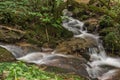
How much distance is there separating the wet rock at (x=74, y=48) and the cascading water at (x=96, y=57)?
0.31 meters

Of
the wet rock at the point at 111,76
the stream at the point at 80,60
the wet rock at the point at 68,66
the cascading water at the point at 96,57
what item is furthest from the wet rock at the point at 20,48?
Answer: the wet rock at the point at 111,76

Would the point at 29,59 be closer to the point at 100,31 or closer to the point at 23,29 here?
the point at 23,29

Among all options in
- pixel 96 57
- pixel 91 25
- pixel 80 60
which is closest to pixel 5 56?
pixel 80 60

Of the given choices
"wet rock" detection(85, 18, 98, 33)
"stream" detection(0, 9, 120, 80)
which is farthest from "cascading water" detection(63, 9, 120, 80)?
"wet rock" detection(85, 18, 98, 33)

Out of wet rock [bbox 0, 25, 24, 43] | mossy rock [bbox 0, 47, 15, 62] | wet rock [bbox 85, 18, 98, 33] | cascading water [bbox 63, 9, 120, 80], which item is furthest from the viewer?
wet rock [bbox 85, 18, 98, 33]

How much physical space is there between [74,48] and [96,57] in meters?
0.97

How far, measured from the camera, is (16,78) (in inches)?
205

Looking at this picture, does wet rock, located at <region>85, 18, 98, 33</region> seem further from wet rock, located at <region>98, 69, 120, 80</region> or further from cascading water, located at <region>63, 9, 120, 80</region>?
wet rock, located at <region>98, 69, 120, 80</region>

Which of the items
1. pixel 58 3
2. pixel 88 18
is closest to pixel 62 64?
pixel 58 3

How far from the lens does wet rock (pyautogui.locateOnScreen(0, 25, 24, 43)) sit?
967 cm

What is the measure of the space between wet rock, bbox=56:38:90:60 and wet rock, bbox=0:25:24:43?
1609 mm

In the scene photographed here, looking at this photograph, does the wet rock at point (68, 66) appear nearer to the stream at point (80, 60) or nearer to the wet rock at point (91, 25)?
the stream at point (80, 60)

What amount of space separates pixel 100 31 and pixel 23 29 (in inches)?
146

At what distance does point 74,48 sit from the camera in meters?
9.96
